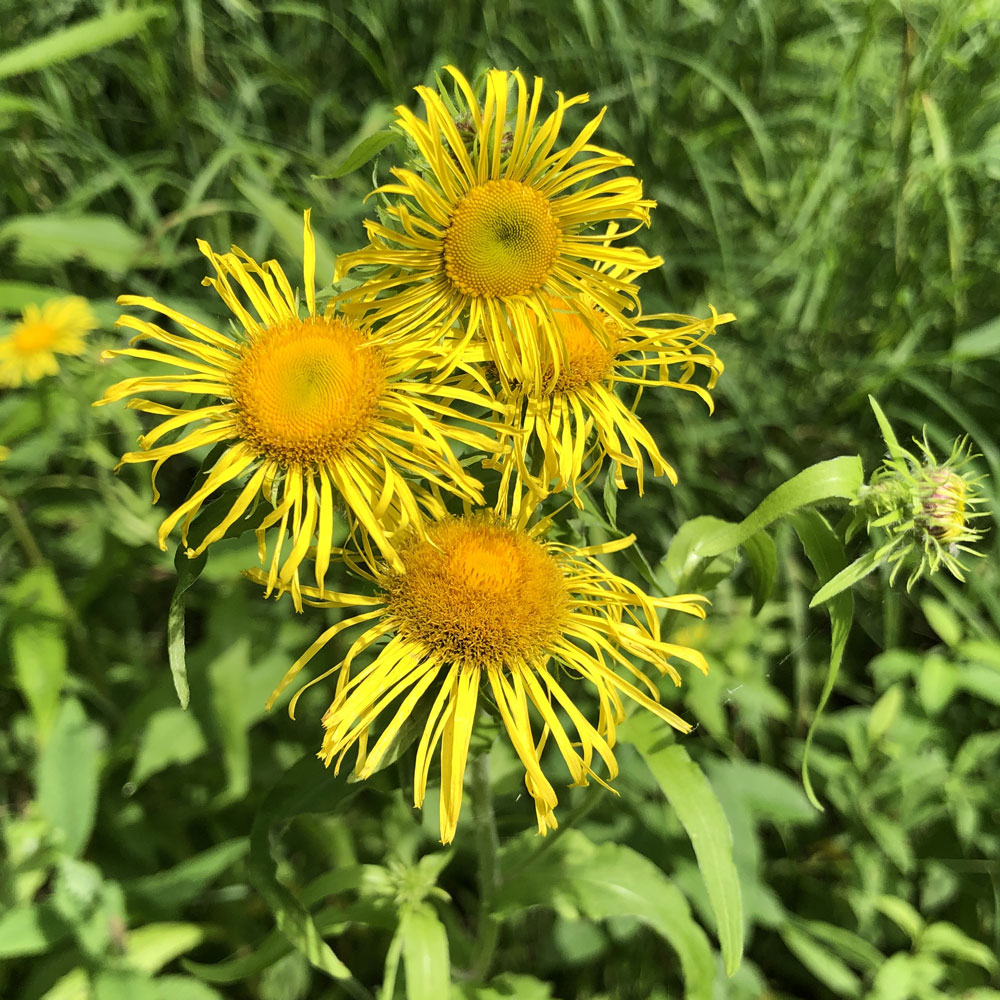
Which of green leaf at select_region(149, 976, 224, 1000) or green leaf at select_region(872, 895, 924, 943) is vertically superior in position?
green leaf at select_region(872, 895, 924, 943)

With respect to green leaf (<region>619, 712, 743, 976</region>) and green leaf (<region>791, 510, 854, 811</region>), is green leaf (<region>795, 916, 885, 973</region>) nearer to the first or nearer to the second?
green leaf (<region>619, 712, 743, 976</region>)

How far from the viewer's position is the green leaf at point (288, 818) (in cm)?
90

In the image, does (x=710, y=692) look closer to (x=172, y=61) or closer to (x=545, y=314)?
(x=545, y=314)

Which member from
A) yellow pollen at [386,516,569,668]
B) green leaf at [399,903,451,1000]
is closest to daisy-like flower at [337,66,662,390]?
yellow pollen at [386,516,569,668]

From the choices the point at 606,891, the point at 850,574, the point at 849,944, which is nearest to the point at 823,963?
the point at 849,944

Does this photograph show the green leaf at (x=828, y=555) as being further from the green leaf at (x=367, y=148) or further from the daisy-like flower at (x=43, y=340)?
the daisy-like flower at (x=43, y=340)

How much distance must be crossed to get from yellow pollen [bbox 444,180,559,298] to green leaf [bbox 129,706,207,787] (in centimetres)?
96

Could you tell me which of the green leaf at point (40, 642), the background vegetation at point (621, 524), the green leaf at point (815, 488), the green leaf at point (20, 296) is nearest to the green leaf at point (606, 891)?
the background vegetation at point (621, 524)

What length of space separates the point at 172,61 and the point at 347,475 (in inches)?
67.3

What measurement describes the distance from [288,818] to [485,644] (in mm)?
339

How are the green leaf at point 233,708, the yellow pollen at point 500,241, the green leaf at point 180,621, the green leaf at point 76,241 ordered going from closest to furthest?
the green leaf at point 180,621
the yellow pollen at point 500,241
the green leaf at point 233,708
the green leaf at point 76,241

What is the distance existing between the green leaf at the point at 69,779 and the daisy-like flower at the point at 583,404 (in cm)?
96

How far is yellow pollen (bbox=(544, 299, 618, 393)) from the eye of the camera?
838 millimetres

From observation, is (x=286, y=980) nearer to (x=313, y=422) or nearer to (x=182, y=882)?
(x=182, y=882)
